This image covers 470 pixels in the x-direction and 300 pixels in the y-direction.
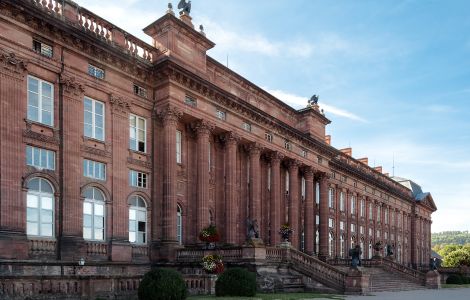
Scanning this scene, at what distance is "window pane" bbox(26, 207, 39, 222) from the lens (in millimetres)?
23953

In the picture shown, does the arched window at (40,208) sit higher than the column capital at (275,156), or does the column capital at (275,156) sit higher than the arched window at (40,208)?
the column capital at (275,156)

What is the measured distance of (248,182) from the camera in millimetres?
39625

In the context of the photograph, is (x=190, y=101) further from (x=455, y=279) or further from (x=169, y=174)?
(x=455, y=279)

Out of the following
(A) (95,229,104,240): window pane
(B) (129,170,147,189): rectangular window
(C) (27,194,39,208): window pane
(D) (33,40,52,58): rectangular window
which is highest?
(D) (33,40,52,58): rectangular window

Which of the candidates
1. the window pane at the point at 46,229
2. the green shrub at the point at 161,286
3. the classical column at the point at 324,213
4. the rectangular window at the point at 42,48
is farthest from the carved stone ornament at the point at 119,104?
the classical column at the point at 324,213

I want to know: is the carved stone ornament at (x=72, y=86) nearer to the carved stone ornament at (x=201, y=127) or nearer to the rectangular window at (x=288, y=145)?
the carved stone ornament at (x=201, y=127)

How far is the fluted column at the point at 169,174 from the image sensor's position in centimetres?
3041

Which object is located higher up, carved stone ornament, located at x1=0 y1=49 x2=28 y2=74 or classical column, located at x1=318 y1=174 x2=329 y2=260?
carved stone ornament, located at x1=0 y1=49 x2=28 y2=74

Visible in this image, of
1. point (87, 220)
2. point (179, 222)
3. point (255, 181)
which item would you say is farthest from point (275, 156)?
point (87, 220)

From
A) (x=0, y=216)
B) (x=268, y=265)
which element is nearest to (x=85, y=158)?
(x=0, y=216)

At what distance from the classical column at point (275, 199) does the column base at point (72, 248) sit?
18.9 m

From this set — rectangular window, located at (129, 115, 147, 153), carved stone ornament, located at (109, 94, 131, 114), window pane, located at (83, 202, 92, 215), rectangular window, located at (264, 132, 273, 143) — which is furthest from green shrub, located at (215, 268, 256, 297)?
rectangular window, located at (264, 132, 273, 143)

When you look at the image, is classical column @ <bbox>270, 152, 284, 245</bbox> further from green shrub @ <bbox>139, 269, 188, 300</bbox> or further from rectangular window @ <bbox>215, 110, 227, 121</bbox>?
green shrub @ <bbox>139, 269, 188, 300</bbox>

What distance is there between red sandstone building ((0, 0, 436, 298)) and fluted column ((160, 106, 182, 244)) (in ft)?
0.23
